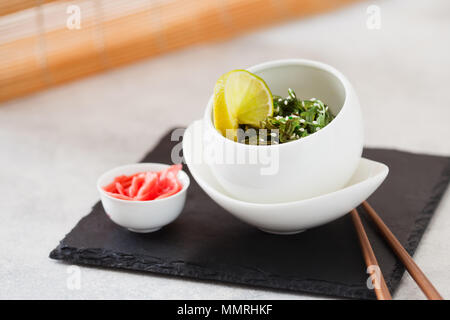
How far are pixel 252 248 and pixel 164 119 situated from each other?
895 mm

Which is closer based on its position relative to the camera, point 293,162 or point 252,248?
point 293,162

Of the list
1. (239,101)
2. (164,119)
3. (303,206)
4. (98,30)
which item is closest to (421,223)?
(303,206)

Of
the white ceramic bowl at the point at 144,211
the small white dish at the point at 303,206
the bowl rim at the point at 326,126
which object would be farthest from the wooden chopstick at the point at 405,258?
the white ceramic bowl at the point at 144,211

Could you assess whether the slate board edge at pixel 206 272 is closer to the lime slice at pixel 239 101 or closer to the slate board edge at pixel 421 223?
the slate board edge at pixel 421 223

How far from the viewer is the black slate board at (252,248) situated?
1.33 m

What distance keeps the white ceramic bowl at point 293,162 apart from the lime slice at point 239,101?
0.11ft

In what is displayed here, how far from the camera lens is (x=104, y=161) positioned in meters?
1.95

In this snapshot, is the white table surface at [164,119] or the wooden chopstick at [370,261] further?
the white table surface at [164,119]

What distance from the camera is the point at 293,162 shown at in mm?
1305

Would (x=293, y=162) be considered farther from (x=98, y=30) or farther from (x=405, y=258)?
(x=98, y=30)

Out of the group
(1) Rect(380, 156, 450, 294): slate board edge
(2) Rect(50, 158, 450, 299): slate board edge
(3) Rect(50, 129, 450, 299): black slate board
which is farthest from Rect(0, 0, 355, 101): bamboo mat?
(1) Rect(380, 156, 450, 294): slate board edge

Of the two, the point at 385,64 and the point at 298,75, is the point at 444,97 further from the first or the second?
the point at 298,75
